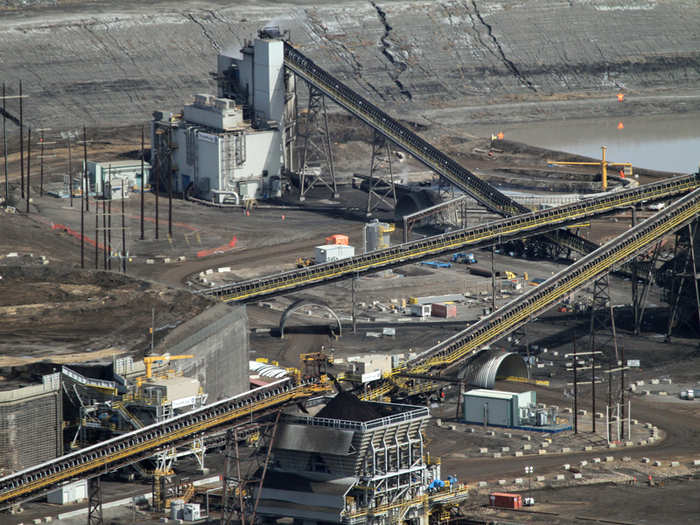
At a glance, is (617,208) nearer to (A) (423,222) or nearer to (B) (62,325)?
(A) (423,222)

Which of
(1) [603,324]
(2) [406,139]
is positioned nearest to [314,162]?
(2) [406,139]

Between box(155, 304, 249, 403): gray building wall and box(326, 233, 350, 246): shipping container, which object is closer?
box(155, 304, 249, 403): gray building wall

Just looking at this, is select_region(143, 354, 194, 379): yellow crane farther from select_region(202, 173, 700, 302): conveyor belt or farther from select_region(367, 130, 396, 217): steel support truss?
select_region(367, 130, 396, 217): steel support truss

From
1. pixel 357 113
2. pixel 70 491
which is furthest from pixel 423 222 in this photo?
pixel 70 491

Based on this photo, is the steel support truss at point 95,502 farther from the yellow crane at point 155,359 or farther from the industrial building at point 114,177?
the industrial building at point 114,177

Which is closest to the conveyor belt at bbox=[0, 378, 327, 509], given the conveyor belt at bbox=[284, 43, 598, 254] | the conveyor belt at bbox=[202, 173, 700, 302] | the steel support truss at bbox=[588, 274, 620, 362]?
the conveyor belt at bbox=[202, 173, 700, 302]

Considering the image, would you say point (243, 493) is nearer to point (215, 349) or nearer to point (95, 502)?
point (95, 502)
